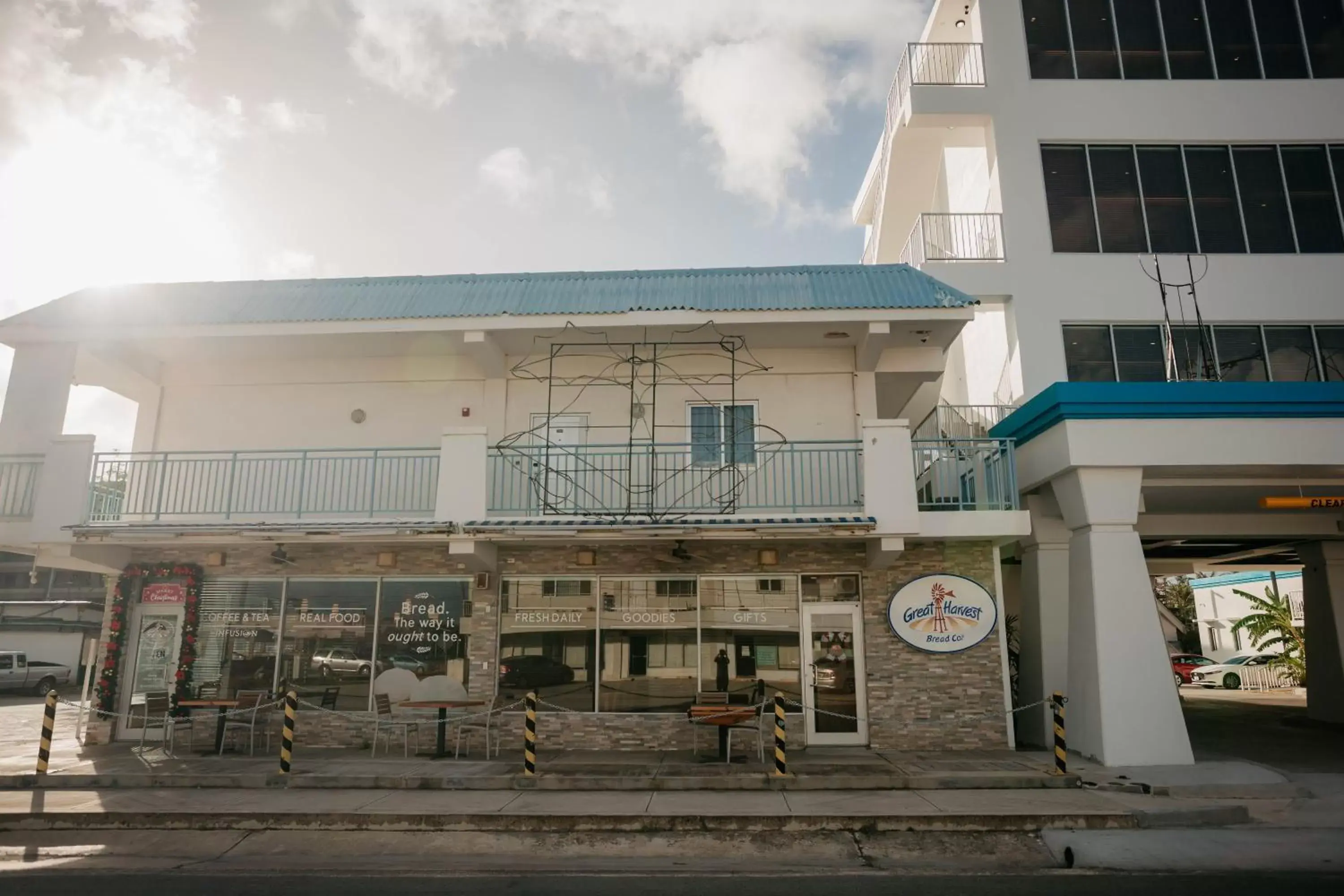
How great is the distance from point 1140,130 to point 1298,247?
13.6 ft

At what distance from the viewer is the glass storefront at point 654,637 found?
44.9ft

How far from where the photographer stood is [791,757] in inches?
502

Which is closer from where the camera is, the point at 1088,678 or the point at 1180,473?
the point at 1088,678

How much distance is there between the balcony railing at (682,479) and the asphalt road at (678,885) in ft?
20.4

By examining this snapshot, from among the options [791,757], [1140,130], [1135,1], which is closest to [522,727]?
[791,757]

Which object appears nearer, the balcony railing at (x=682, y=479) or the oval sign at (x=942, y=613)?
the oval sign at (x=942, y=613)

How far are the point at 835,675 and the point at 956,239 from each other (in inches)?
436

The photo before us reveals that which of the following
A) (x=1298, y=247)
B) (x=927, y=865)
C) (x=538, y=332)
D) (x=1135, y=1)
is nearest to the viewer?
(x=927, y=865)

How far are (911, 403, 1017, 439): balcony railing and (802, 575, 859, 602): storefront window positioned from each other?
5.09m

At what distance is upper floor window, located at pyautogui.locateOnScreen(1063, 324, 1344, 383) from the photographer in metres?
18.1

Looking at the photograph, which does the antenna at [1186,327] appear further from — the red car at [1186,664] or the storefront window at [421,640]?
the red car at [1186,664]

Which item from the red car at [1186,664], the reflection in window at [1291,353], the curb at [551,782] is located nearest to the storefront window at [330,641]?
the curb at [551,782]

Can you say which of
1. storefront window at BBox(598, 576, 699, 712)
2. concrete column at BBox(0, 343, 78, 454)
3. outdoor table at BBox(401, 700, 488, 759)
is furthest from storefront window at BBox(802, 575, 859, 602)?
concrete column at BBox(0, 343, 78, 454)

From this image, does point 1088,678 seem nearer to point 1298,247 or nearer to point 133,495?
point 1298,247
